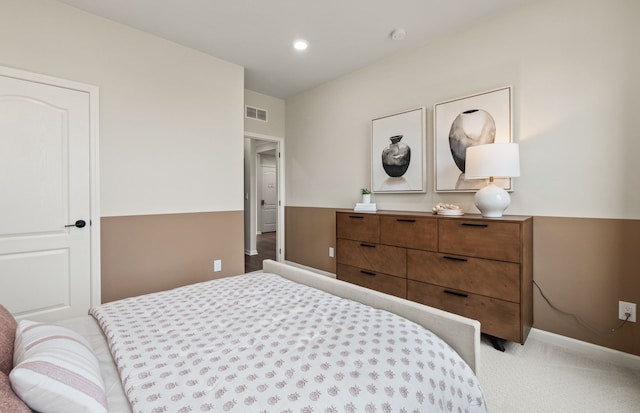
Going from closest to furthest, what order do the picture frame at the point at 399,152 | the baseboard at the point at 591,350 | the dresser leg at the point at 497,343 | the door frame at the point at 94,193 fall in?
the baseboard at the point at 591,350 → the dresser leg at the point at 497,343 → the door frame at the point at 94,193 → the picture frame at the point at 399,152

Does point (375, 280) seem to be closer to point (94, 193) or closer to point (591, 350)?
point (591, 350)

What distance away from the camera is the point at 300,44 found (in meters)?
3.06

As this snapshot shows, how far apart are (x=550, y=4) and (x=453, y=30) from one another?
0.74 metres

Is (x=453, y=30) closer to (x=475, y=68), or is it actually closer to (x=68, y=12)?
(x=475, y=68)

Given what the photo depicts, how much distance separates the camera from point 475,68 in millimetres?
2686

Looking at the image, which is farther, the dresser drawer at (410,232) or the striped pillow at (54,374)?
the dresser drawer at (410,232)

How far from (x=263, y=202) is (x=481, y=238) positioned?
22.4 feet

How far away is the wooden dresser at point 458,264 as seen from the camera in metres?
2.10

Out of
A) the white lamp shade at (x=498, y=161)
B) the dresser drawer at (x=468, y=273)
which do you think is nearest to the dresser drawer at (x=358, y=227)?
the dresser drawer at (x=468, y=273)

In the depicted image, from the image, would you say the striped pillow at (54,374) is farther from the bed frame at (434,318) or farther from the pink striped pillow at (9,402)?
the bed frame at (434,318)

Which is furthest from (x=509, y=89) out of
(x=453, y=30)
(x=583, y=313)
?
(x=583, y=313)

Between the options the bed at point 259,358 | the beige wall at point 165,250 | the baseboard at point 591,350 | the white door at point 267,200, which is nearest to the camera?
the bed at point 259,358

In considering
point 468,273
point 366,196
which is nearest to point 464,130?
point 366,196

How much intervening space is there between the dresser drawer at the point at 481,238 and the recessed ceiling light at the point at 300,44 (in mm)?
2236
